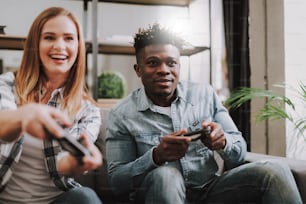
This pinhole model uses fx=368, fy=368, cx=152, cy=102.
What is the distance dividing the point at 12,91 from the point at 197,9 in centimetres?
46

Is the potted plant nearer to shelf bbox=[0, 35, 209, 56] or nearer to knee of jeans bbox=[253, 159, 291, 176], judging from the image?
shelf bbox=[0, 35, 209, 56]

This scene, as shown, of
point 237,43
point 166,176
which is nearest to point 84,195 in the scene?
point 166,176

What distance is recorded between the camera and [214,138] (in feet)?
2.34

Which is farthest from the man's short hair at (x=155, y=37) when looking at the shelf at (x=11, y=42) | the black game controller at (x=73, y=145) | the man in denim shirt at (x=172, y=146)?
the black game controller at (x=73, y=145)

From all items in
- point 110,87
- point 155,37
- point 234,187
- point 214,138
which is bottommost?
point 234,187

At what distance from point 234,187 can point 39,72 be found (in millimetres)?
453

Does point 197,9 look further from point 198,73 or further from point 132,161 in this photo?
point 132,161

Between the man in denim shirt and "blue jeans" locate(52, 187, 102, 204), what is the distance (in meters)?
0.10

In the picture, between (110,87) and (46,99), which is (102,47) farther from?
(46,99)

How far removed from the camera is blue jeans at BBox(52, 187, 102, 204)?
648 millimetres

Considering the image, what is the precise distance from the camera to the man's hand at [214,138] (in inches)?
27.7

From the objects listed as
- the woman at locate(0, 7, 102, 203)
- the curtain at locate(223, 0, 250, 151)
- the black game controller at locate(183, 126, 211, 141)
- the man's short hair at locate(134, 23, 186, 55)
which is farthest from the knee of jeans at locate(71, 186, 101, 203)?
the curtain at locate(223, 0, 250, 151)

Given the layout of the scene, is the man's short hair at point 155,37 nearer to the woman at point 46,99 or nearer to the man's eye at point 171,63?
the man's eye at point 171,63

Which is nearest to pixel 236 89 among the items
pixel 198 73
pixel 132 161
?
pixel 198 73
